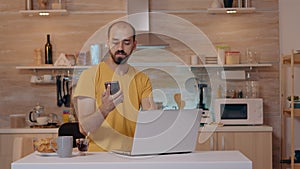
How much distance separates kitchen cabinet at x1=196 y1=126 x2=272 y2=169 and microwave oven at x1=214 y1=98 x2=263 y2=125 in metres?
0.14

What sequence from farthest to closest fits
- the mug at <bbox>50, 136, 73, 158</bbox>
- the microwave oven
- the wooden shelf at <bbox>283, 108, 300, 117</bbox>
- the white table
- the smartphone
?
1. the microwave oven
2. the wooden shelf at <bbox>283, 108, 300, 117</bbox>
3. the smartphone
4. the mug at <bbox>50, 136, 73, 158</bbox>
5. the white table

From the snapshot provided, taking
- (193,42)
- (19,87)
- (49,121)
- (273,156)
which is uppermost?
(193,42)

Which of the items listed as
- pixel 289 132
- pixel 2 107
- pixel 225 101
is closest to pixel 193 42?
pixel 225 101

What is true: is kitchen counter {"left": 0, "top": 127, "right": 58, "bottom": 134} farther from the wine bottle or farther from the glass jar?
the glass jar

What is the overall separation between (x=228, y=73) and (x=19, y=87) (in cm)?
219

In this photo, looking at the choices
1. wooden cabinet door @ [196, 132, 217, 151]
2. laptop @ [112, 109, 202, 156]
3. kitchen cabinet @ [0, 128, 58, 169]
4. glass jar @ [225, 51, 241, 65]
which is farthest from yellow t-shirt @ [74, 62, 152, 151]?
glass jar @ [225, 51, 241, 65]

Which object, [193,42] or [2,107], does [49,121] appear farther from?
[193,42]

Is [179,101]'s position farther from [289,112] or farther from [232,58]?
[289,112]

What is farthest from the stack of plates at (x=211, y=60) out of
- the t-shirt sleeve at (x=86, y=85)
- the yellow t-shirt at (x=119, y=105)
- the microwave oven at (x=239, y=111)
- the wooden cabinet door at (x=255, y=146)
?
the t-shirt sleeve at (x=86, y=85)

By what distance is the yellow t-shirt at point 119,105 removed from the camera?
2.86 m

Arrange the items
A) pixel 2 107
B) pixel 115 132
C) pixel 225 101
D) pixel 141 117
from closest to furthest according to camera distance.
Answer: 1. pixel 141 117
2. pixel 115 132
3. pixel 225 101
4. pixel 2 107

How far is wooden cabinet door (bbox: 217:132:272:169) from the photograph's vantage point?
4.70m

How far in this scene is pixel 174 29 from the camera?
5258mm

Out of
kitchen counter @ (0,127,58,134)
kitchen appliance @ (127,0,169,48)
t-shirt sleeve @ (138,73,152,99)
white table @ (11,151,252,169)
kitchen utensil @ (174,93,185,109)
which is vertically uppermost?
kitchen appliance @ (127,0,169,48)
